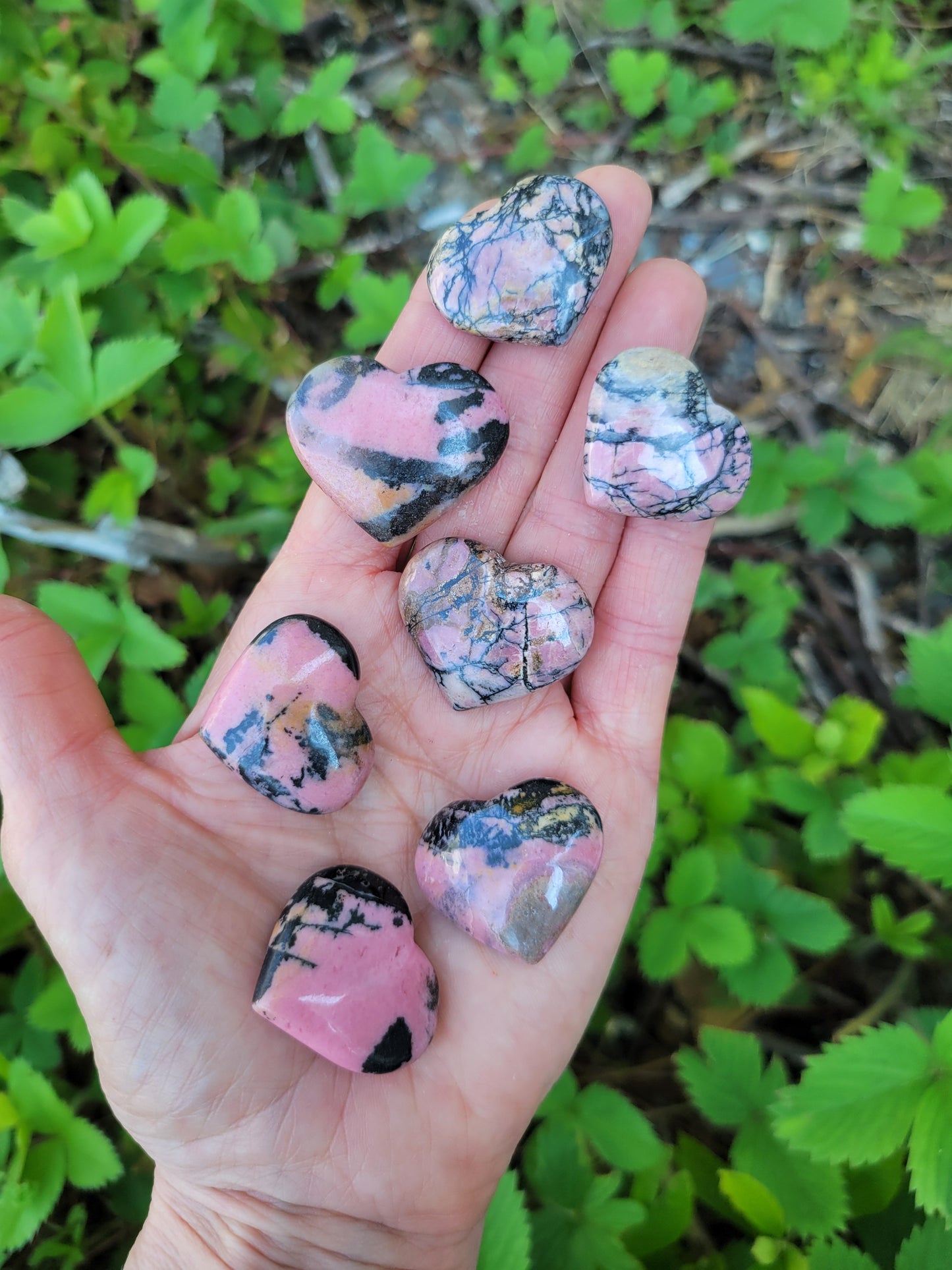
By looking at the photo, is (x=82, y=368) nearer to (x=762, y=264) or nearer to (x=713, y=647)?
(x=713, y=647)

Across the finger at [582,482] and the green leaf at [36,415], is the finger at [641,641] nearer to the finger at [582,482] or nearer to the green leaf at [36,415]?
the finger at [582,482]

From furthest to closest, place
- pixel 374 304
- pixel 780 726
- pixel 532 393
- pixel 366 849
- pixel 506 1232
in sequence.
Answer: pixel 374 304
pixel 532 393
pixel 780 726
pixel 366 849
pixel 506 1232

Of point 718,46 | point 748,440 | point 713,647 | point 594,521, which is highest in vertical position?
point 718,46

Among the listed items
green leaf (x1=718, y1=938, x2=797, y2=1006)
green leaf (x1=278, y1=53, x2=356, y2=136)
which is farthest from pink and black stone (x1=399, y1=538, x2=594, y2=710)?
green leaf (x1=278, y1=53, x2=356, y2=136)

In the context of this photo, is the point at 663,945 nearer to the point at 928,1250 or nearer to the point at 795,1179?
the point at 795,1179

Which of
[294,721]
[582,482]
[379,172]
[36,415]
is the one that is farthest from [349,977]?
[379,172]

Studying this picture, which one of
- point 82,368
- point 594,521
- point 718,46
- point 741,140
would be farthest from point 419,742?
point 718,46
